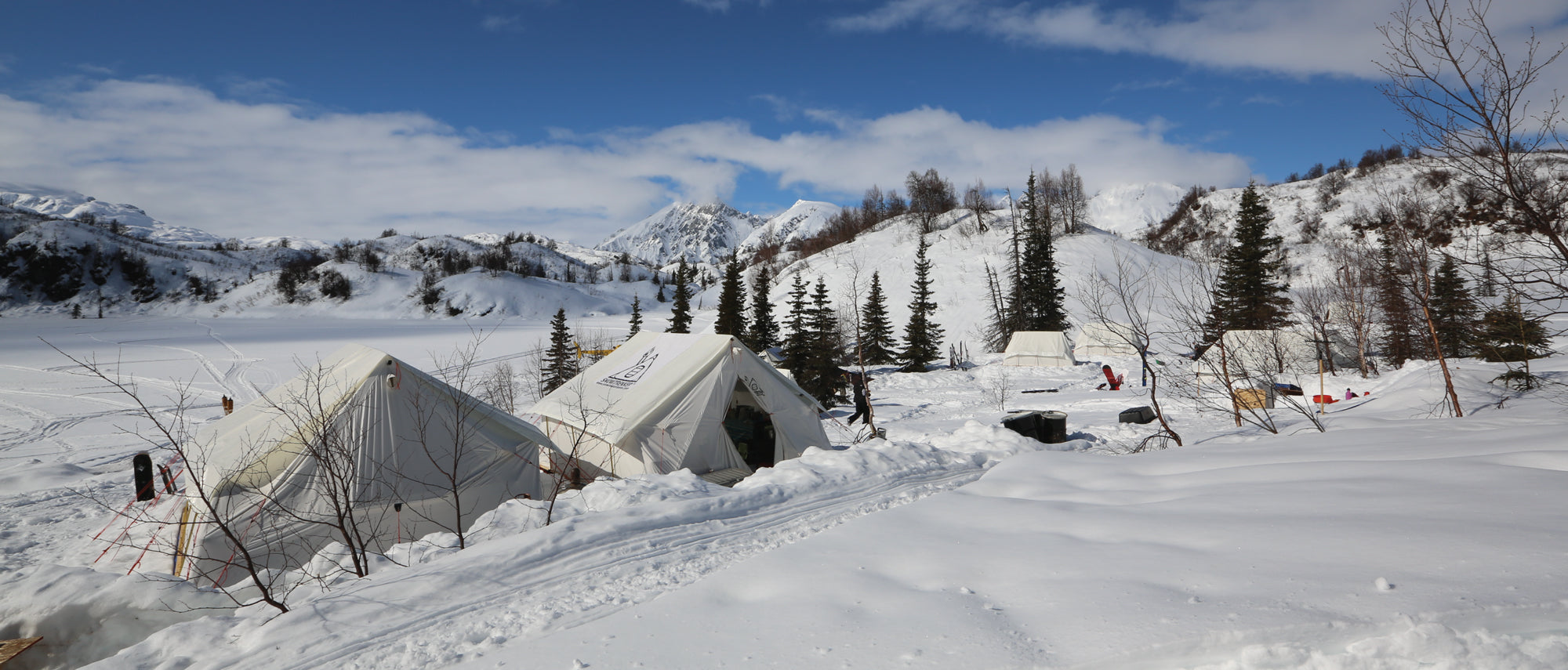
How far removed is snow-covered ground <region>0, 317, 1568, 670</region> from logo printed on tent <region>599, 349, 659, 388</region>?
14.6ft

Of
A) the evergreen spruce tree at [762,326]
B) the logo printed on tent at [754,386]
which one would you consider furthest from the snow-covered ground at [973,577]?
the evergreen spruce tree at [762,326]

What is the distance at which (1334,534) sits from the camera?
332 centimetres

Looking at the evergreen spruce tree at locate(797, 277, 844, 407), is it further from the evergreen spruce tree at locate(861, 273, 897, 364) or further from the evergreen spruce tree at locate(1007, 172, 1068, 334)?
the evergreen spruce tree at locate(1007, 172, 1068, 334)

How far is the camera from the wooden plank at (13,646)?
11.8 feet

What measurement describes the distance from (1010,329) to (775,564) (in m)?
43.4

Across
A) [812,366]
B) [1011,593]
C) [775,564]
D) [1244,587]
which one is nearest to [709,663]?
[775,564]

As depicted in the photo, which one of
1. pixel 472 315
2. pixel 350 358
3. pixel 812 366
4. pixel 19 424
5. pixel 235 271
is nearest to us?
pixel 350 358

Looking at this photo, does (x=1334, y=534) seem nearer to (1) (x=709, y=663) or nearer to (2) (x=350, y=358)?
(1) (x=709, y=663)

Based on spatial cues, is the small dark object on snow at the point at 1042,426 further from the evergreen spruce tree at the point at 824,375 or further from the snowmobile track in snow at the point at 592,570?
the evergreen spruce tree at the point at 824,375

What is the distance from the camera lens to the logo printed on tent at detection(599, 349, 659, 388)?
1105cm

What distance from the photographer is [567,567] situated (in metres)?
4.39

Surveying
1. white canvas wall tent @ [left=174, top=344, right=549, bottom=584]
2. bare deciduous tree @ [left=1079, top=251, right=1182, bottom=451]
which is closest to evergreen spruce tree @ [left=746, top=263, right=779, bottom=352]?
bare deciduous tree @ [left=1079, top=251, right=1182, bottom=451]

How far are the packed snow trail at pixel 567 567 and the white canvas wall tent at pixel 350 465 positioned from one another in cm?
196

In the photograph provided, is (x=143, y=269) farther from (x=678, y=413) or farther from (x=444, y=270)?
(x=678, y=413)
